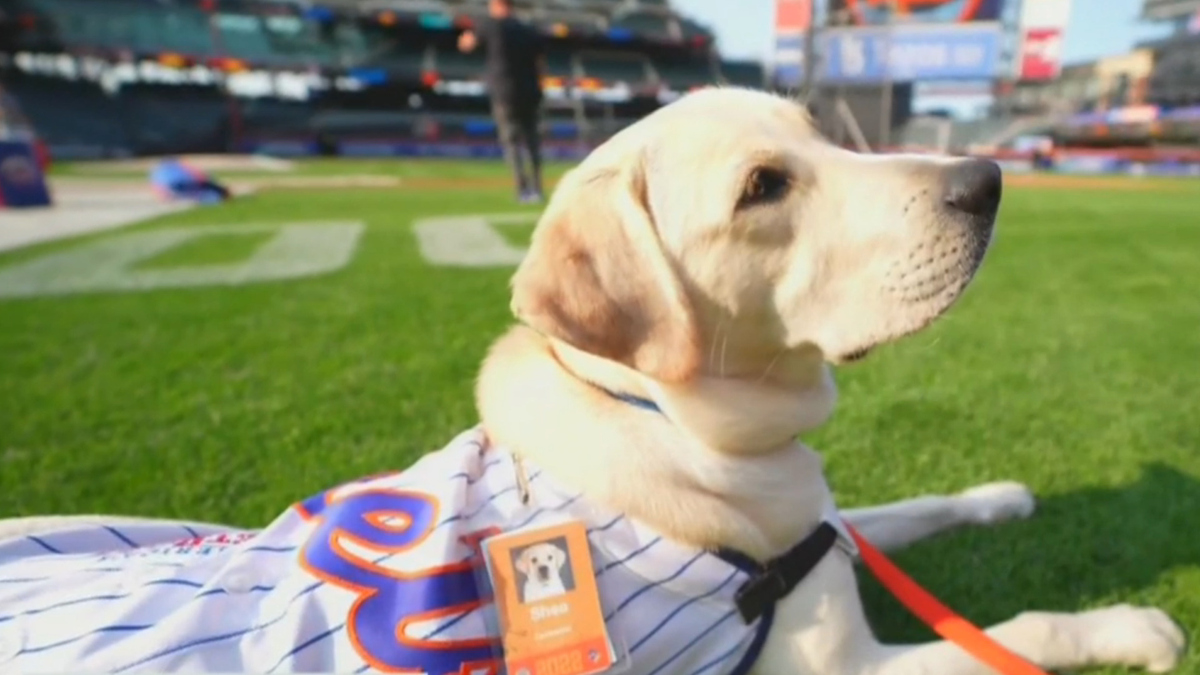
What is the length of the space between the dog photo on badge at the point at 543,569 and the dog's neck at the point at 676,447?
172 mm

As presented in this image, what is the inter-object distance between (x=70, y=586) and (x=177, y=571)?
0.64 feet

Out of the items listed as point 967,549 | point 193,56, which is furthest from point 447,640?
point 193,56

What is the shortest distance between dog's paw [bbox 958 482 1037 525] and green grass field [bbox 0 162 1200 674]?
0.22 feet

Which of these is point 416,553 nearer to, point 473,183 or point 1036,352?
point 1036,352

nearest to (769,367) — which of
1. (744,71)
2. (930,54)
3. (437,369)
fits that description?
(437,369)

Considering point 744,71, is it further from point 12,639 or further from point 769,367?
point 12,639

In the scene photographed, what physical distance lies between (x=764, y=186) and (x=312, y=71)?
51.5 meters

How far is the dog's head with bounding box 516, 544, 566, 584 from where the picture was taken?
5.24 ft

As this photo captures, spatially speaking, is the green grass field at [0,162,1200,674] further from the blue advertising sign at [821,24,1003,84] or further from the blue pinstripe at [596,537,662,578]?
the blue advertising sign at [821,24,1003,84]

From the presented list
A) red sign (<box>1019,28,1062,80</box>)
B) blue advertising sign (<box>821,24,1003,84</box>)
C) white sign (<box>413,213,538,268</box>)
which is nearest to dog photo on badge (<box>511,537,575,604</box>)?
white sign (<box>413,213,538,268</box>)

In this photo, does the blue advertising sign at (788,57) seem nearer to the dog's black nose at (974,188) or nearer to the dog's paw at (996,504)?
the dog's paw at (996,504)

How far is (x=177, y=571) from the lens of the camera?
1647mm

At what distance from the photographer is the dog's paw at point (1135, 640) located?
1.95m

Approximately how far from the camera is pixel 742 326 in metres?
1.92
